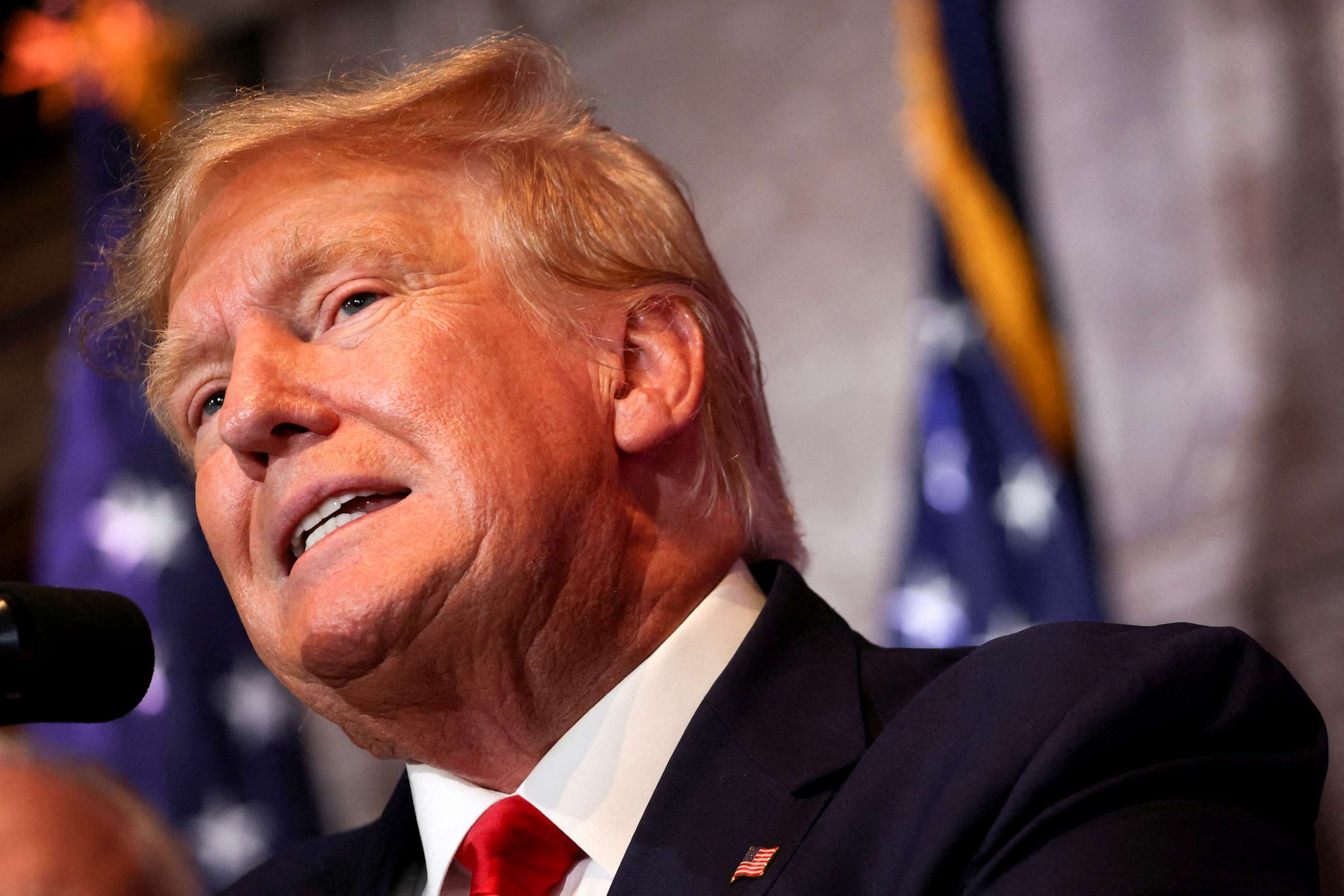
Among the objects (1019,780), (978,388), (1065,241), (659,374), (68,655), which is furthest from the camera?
(1065,241)

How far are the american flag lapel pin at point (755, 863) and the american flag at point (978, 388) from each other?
198 cm

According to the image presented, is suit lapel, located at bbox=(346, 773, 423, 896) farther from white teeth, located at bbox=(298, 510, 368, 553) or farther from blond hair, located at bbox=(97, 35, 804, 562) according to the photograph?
blond hair, located at bbox=(97, 35, 804, 562)

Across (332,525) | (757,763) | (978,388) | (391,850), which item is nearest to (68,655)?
(332,525)

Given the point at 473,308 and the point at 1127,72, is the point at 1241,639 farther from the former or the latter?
the point at 1127,72

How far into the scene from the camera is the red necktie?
1.55 metres

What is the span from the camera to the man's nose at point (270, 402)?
1535mm

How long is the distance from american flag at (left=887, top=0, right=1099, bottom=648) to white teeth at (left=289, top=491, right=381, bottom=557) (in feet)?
6.74

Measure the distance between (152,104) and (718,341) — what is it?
267 centimetres

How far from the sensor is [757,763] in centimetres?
150

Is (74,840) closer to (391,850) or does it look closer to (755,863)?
(391,850)

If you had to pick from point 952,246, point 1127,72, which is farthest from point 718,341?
point 1127,72

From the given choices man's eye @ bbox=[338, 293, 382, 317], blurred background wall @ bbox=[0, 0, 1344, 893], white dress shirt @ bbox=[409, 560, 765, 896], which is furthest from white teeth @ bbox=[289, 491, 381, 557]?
blurred background wall @ bbox=[0, 0, 1344, 893]

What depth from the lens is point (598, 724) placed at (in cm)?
162

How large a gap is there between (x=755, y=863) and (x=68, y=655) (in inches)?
28.0
